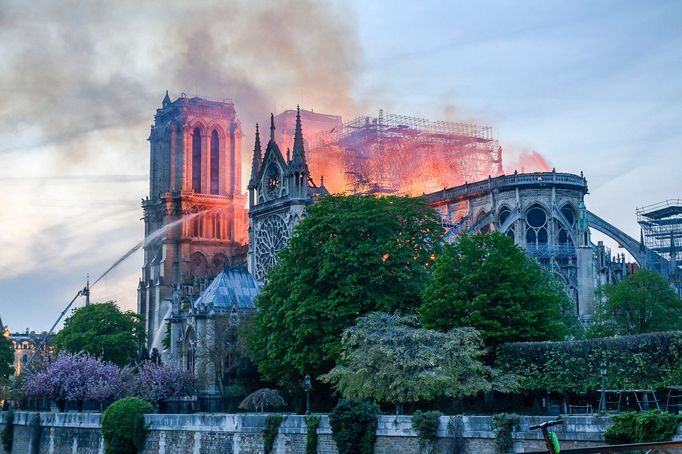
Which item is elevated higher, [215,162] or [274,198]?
[215,162]

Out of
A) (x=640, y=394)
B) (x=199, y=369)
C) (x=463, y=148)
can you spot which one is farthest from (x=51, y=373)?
(x=463, y=148)

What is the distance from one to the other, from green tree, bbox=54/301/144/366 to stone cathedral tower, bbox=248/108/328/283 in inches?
442

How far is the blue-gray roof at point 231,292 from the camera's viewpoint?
67375 millimetres

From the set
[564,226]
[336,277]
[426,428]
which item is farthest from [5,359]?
[426,428]

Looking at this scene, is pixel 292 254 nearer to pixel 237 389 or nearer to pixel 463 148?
pixel 237 389

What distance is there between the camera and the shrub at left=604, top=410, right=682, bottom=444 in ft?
89.8

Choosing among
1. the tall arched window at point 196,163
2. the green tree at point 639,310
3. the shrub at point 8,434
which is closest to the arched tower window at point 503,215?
the green tree at point 639,310

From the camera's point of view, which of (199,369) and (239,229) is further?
(239,229)

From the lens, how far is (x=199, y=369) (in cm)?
6412

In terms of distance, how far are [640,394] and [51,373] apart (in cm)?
3711

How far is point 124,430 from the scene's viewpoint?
4666 centimetres

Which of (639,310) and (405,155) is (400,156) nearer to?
(405,155)

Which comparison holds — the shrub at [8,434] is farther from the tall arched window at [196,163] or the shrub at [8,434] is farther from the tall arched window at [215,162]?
the tall arched window at [215,162]

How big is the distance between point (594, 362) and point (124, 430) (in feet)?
65.2
